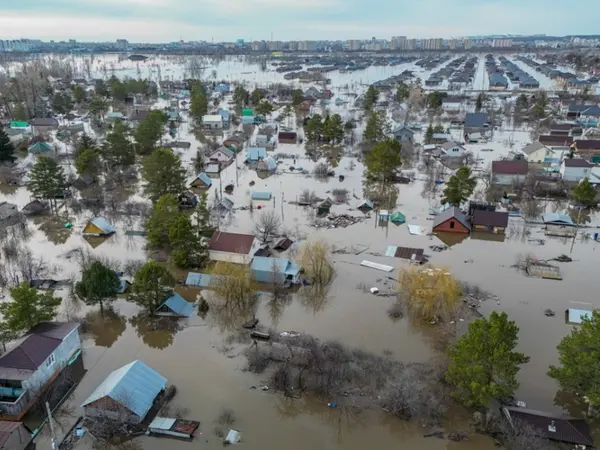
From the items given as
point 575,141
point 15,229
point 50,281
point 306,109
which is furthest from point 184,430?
point 306,109

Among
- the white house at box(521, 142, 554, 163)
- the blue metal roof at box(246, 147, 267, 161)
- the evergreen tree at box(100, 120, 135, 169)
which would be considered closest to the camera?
the evergreen tree at box(100, 120, 135, 169)

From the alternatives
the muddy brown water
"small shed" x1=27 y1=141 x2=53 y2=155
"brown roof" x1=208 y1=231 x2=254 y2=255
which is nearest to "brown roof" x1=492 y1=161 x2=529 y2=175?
the muddy brown water

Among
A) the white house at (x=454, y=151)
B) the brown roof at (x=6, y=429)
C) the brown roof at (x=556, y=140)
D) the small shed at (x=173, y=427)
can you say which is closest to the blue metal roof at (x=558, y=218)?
the white house at (x=454, y=151)

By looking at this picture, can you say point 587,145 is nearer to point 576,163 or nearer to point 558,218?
point 576,163

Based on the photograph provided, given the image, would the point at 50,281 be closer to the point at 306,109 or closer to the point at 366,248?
the point at 366,248

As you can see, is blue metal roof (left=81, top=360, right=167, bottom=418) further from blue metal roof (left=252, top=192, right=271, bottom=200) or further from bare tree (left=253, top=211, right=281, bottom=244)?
blue metal roof (left=252, top=192, right=271, bottom=200)

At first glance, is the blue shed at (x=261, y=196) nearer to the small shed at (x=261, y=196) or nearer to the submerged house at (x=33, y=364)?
the small shed at (x=261, y=196)
